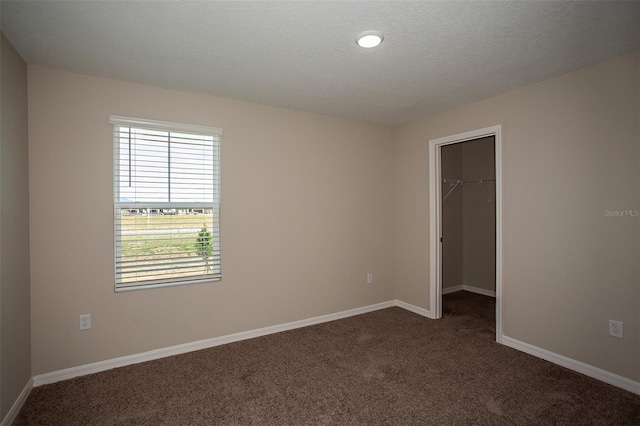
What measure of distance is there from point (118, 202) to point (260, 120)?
1568mm

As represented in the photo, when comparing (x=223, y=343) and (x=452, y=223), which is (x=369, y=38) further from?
(x=452, y=223)

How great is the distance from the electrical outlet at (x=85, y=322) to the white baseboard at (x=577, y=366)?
3732 mm

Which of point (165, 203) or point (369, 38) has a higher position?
point (369, 38)

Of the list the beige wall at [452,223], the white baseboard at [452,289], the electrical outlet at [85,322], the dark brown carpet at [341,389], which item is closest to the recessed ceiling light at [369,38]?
the dark brown carpet at [341,389]

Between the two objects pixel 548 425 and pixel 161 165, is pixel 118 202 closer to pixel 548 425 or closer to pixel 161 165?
pixel 161 165

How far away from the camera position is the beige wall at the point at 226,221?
2.66m

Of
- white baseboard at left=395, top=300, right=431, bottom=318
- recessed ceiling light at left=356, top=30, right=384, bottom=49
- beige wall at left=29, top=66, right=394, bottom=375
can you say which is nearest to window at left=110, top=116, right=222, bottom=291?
beige wall at left=29, top=66, right=394, bottom=375

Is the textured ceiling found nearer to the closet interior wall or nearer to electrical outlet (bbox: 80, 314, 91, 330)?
electrical outlet (bbox: 80, 314, 91, 330)

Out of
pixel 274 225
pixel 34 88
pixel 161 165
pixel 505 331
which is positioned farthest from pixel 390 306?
pixel 34 88

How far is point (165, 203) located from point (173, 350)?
1.35 metres

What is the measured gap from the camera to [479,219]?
5258 mm

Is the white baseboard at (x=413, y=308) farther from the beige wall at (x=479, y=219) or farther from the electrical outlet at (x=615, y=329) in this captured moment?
the electrical outlet at (x=615, y=329)

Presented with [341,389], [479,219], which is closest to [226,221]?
[341,389]

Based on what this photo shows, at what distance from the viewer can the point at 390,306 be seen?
4.56 m
